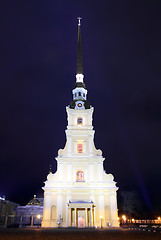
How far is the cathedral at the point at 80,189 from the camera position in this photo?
1195 inches

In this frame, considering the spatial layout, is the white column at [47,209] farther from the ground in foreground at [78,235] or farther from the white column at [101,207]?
the ground in foreground at [78,235]

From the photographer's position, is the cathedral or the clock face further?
the clock face

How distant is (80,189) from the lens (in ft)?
107

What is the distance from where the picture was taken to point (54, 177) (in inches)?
1334

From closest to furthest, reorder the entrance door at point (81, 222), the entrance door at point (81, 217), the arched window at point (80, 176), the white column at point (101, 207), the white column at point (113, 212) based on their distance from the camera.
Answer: the white column at point (113, 212)
the white column at point (101, 207)
the entrance door at point (81, 222)
the entrance door at point (81, 217)
the arched window at point (80, 176)

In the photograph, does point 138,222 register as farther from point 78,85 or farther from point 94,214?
point 78,85

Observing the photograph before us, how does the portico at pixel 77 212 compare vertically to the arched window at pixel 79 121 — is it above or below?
below

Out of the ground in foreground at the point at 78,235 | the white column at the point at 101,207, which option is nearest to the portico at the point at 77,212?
the white column at the point at 101,207

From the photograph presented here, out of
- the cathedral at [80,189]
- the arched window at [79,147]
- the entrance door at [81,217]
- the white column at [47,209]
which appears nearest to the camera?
the cathedral at [80,189]

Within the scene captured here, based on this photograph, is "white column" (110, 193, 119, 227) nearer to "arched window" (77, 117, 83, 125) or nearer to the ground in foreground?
"arched window" (77, 117, 83, 125)

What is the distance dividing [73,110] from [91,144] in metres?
8.00

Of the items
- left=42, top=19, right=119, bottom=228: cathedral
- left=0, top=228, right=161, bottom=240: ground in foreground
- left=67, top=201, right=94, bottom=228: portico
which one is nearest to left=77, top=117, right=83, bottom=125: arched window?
left=42, top=19, right=119, bottom=228: cathedral

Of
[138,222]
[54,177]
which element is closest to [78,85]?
[54,177]

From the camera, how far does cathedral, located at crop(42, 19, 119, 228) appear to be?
30.3 metres
